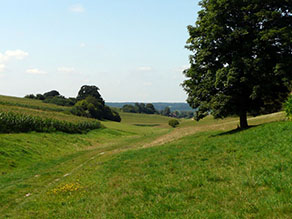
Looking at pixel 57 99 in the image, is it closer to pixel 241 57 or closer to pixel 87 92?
pixel 87 92

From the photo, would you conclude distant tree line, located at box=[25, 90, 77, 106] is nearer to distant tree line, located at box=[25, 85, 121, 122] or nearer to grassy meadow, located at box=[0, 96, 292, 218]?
distant tree line, located at box=[25, 85, 121, 122]

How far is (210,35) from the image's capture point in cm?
2942

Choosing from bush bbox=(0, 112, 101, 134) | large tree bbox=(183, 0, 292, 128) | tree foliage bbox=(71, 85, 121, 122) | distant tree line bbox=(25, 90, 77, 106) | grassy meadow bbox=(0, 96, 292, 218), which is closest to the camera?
grassy meadow bbox=(0, 96, 292, 218)

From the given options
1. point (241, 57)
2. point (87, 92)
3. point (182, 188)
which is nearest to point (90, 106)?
point (87, 92)

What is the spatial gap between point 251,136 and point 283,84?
984 centimetres

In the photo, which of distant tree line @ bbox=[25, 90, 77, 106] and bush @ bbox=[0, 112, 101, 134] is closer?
bush @ bbox=[0, 112, 101, 134]

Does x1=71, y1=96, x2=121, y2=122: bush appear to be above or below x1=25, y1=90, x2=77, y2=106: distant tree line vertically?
Answer: below

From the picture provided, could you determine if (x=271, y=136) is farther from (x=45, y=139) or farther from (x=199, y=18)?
(x=45, y=139)

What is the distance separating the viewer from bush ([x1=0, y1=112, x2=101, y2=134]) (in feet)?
133

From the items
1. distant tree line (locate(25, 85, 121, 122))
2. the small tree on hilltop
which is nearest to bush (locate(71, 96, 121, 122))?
distant tree line (locate(25, 85, 121, 122))

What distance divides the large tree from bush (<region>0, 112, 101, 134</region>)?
26168 millimetres

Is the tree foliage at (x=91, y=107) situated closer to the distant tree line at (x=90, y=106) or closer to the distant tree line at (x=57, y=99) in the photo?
the distant tree line at (x=90, y=106)

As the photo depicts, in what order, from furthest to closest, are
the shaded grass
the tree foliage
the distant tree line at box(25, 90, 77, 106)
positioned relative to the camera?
the distant tree line at box(25, 90, 77, 106)
the tree foliage
the shaded grass

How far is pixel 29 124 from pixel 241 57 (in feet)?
110
